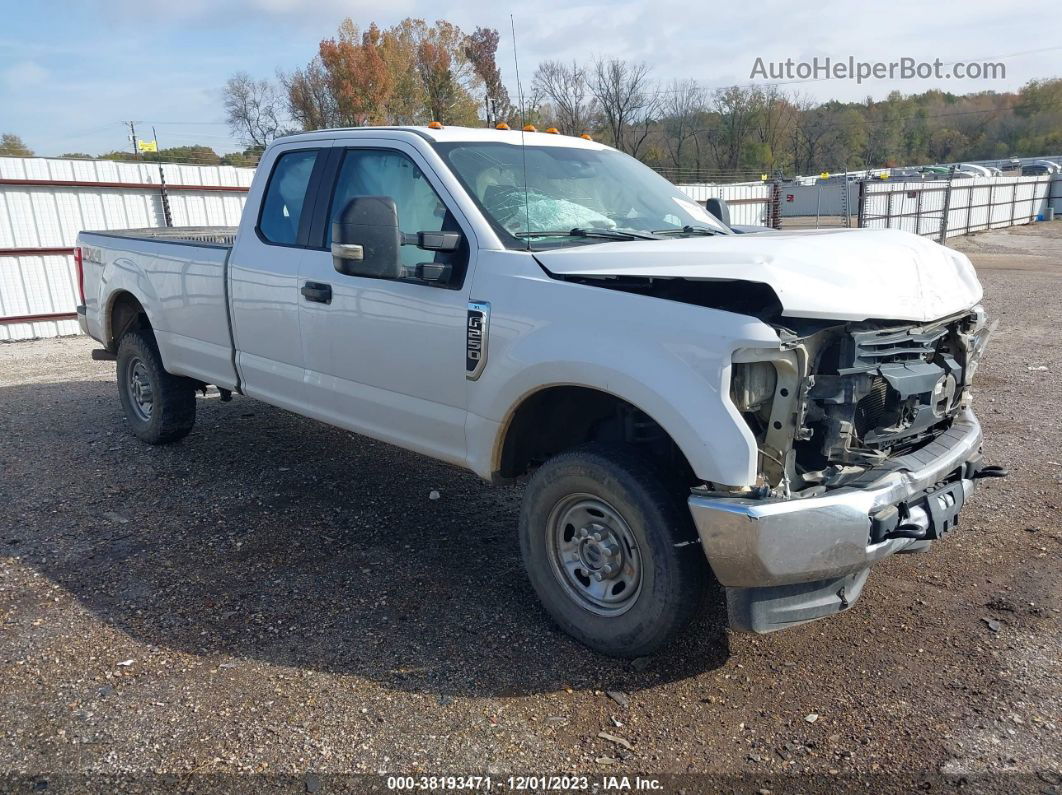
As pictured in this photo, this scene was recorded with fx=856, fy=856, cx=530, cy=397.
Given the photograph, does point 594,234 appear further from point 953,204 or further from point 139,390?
point 953,204

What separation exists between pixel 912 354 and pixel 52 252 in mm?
12549

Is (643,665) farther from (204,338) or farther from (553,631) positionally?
(204,338)

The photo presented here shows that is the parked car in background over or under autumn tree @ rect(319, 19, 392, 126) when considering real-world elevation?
under

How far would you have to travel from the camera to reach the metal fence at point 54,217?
476 inches

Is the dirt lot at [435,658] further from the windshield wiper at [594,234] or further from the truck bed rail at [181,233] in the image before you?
the truck bed rail at [181,233]

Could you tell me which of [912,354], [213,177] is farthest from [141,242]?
[213,177]

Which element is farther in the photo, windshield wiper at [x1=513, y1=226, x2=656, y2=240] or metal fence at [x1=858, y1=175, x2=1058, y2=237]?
metal fence at [x1=858, y1=175, x2=1058, y2=237]

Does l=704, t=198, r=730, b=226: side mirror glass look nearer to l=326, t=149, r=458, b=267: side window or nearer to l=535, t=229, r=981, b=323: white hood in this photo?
l=535, t=229, r=981, b=323: white hood

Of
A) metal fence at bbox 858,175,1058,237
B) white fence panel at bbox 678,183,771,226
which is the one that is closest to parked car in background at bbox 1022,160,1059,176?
metal fence at bbox 858,175,1058,237

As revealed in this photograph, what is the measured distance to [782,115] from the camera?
126 feet

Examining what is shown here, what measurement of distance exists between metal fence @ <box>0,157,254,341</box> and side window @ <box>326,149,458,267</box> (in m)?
9.79

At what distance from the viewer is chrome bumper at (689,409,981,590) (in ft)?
9.57

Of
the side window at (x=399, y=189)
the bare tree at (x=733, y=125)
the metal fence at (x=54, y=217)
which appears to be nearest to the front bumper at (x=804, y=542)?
the side window at (x=399, y=189)

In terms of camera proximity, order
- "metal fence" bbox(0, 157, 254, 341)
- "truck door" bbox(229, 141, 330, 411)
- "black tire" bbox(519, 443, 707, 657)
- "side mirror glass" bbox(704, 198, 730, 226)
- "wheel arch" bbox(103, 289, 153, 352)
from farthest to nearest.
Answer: "metal fence" bbox(0, 157, 254, 341), "wheel arch" bbox(103, 289, 153, 352), "side mirror glass" bbox(704, 198, 730, 226), "truck door" bbox(229, 141, 330, 411), "black tire" bbox(519, 443, 707, 657)
